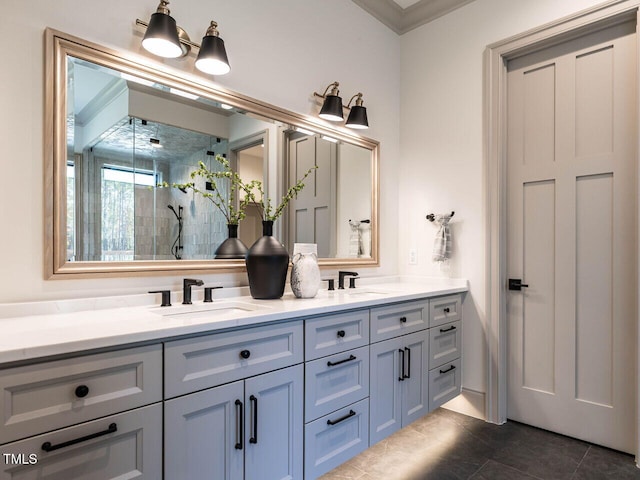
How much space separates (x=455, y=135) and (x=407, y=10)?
1.06 meters

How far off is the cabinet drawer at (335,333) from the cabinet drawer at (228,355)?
50mm

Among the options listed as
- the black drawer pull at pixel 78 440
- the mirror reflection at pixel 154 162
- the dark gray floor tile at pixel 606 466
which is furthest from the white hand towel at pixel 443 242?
the black drawer pull at pixel 78 440

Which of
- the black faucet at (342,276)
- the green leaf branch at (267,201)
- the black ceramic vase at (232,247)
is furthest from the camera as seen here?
the black faucet at (342,276)

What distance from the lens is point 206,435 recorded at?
1229 millimetres

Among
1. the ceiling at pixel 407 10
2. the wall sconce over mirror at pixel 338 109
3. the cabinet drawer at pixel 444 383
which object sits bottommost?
the cabinet drawer at pixel 444 383

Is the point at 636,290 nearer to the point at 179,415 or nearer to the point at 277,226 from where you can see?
the point at 277,226

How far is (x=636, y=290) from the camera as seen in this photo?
6.64 ft

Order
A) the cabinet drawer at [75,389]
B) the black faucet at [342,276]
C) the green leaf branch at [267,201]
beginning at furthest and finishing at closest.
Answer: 1. the black faucet at [342,276]
2. the green leaf branch at [267,201]
3. the cabinet drawer at [75,389]

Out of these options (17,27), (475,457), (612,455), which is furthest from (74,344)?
(612,455)

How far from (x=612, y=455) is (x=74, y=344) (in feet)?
8.62

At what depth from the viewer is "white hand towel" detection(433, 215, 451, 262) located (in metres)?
2.65

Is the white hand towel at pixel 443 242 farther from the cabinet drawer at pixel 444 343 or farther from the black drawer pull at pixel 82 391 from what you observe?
the black drawer pull at pixel 82 391

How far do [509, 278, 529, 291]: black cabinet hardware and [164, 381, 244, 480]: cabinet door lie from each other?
1.96 meters

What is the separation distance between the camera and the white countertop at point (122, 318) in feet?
3.22
